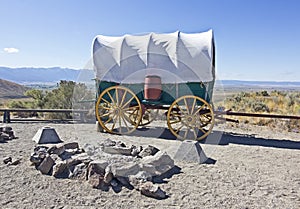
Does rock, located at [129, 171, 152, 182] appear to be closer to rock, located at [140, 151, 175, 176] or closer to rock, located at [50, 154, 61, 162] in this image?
rock, located at [140, 151, 175, 176]

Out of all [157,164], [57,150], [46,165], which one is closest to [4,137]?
[57,150]

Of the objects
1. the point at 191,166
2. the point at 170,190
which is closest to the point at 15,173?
the point at 170,190

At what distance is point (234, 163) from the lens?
4820 mm

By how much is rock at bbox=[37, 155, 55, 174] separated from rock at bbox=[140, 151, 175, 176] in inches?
52.2

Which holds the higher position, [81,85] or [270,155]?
[81,85]

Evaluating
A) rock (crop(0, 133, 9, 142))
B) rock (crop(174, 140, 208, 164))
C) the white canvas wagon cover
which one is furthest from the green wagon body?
rock (crop(0, 133, 9, 142))

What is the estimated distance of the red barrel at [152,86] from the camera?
645 centimetres

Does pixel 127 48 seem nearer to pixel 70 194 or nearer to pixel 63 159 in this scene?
pixel 63 159

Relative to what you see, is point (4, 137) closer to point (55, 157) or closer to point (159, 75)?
point (55, 157)

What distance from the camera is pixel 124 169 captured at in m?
3.75

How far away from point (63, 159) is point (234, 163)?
282 cm

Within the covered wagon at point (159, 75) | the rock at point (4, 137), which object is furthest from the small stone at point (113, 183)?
the rock at point (4, 137)

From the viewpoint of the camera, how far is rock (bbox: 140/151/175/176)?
3996 millimetres

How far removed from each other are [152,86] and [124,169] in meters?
3.03
